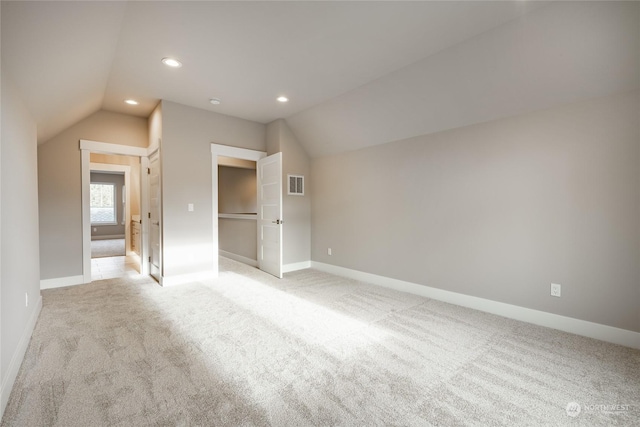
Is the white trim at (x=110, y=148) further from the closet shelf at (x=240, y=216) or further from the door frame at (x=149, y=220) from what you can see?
the closet shelf at (x=240, y=216)

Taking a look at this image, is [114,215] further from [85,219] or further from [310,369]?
[310,369]

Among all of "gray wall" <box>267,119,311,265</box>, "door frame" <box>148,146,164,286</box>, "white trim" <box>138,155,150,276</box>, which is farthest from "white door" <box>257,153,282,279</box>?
"white trim" <box>138,155,150,276</box>

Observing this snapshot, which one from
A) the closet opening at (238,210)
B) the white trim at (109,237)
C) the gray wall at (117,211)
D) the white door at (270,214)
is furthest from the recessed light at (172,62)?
the white trim at (109,237)

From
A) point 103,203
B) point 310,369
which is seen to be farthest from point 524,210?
point 103,203

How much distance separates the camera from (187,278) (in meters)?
4.22

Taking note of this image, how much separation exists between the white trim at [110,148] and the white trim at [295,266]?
3.12 meters

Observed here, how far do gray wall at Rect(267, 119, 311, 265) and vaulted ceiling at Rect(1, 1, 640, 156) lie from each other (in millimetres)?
1218

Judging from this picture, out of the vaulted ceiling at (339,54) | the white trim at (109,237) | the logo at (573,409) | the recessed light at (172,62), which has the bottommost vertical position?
the logo at (573,409)

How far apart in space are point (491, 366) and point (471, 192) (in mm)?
1870

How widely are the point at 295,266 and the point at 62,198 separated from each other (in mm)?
3720

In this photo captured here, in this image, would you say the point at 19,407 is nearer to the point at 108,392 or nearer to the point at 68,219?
the point at 108,392

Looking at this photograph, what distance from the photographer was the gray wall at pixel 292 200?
4918 mm

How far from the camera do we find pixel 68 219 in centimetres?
410

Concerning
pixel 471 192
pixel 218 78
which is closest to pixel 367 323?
pixel 471 192
